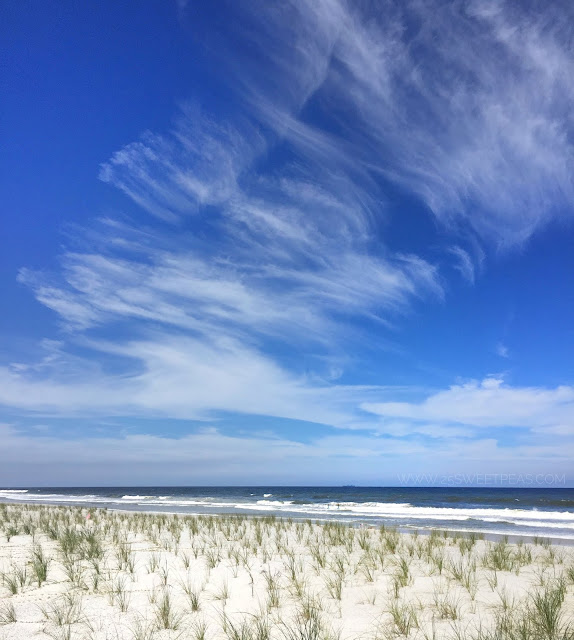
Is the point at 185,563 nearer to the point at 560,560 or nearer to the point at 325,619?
the point at 325,619

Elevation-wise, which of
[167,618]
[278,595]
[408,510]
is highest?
[167,618]

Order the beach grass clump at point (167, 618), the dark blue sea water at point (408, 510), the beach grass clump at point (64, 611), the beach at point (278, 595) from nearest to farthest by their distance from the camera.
Answer: 1. the beach at point (278, 595)
2. the beach grass clump at point (167, 618)
3. the beach grass clump at point (64, 611)
4. the dark blue sea water at point (408, 510)

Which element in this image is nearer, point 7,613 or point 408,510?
point 7,613

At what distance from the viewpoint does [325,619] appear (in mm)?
6055

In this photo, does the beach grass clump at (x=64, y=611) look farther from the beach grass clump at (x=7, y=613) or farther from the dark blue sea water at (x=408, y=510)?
the dark blue sea water at (x=408, y=510)

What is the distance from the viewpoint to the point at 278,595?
23.3ft

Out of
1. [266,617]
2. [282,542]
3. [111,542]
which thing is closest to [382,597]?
[266,617]

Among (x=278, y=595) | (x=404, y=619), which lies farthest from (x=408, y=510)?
(x=404, y=619)

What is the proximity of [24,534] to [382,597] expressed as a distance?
43.5ft

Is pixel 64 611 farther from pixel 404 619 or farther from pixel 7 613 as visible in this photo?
pixel 404 619

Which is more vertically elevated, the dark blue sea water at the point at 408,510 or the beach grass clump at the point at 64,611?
the beach grass clump at the point at 64,611

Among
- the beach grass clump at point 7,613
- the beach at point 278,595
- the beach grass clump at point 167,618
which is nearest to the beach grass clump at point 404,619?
the beach at point 278,595

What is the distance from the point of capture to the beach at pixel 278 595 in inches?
217

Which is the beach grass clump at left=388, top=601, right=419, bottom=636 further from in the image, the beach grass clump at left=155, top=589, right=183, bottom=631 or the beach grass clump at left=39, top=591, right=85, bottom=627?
the beach grass clump at left=39, top=591, right=85, bottom=627
